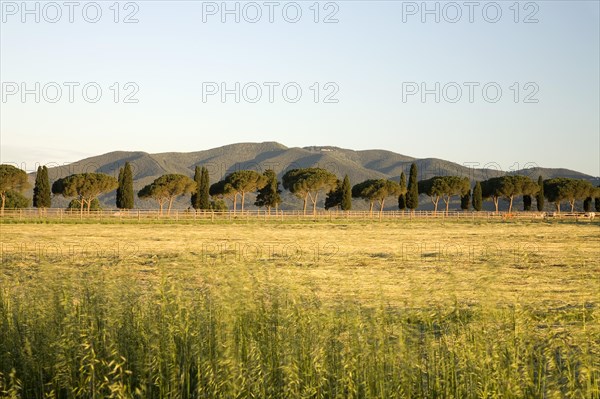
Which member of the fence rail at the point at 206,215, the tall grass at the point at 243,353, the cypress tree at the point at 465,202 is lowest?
the tall grass at the point at 243,353

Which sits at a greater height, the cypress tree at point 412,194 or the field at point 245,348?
the cypress tree at point 412,194

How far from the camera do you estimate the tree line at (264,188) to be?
91.7 meters

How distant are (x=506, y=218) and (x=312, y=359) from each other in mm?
84299

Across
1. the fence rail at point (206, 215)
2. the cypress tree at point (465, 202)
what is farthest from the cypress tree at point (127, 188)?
the cypress tree at point (465, 202)

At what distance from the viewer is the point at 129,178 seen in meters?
87.9

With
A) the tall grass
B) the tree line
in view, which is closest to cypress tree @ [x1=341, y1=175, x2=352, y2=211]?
the tree line

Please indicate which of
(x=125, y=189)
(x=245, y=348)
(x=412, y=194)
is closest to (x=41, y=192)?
(x=125, y=189)

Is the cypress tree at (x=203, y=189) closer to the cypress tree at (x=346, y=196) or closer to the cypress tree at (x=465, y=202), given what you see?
the cypress tree at (x=346, y=196)

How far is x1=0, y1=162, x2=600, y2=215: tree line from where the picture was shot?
91.7 metres

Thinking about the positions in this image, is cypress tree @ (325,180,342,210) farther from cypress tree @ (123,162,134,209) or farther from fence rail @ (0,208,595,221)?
cypress tree @ (123,162,134,209)

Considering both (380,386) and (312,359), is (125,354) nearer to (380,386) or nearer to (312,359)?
(312,359)

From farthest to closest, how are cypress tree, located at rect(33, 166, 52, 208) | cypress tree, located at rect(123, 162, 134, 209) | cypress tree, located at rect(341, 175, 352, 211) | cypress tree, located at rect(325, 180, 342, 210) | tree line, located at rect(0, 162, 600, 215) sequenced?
cypress tree, located at rect(325, 180, 342, 210)
cypress tree, located at rect(341, 175, 352, 211)
tree line, located at rect(0, 162, 600, 215)
cypress tree, located at rect(123, 162, 134, 209)
cypress tree, located at rect(33, 166, 52, 208)

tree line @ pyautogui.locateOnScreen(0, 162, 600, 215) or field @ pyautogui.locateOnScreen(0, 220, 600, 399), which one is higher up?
tree line @ pyautogui.locateOnScreen(0, 162, 600, 215)

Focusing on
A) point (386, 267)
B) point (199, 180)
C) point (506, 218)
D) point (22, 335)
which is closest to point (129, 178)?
point (199, 180)
